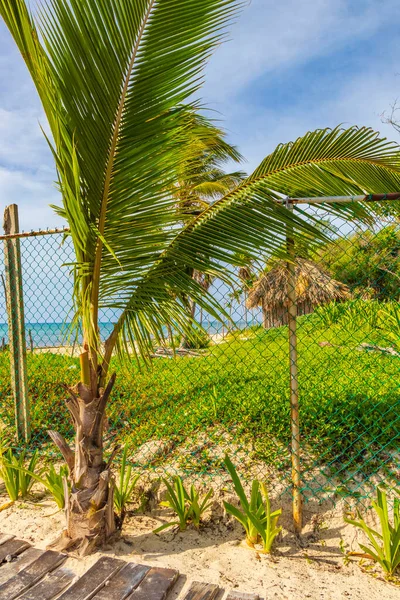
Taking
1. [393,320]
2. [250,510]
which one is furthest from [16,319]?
[393,320]

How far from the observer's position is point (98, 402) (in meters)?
2.42

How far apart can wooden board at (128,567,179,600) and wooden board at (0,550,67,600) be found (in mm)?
548

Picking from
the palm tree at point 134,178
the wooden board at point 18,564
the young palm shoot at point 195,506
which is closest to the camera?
the palm tree at point 134,178

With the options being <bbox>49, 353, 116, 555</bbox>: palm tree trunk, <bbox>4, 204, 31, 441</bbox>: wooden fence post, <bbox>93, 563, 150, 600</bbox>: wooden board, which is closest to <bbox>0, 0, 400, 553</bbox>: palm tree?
<bbox>49, 353, 116, 555</bbox>: palm tree trunk

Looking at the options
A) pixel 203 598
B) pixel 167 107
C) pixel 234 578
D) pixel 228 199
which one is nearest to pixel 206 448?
pixel 234 578

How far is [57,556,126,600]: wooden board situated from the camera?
207 cm

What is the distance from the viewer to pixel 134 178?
2.26 m

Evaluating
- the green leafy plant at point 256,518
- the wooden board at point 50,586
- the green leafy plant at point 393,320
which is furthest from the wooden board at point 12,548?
the green leafy plant at point 393,320

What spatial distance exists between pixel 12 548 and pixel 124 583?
0.84 m

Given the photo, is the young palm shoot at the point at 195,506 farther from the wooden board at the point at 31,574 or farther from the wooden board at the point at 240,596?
the wooden board at the point at 31,574

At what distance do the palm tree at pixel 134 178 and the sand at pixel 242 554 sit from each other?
1.14ft

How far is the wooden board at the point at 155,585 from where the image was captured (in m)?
2.05

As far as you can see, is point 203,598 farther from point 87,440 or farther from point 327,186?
point 327,186

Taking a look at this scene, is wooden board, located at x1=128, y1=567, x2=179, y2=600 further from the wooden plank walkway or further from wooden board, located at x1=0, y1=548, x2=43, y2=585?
wooden board, located at x1=0, y1=548, x2=43, y2=585
